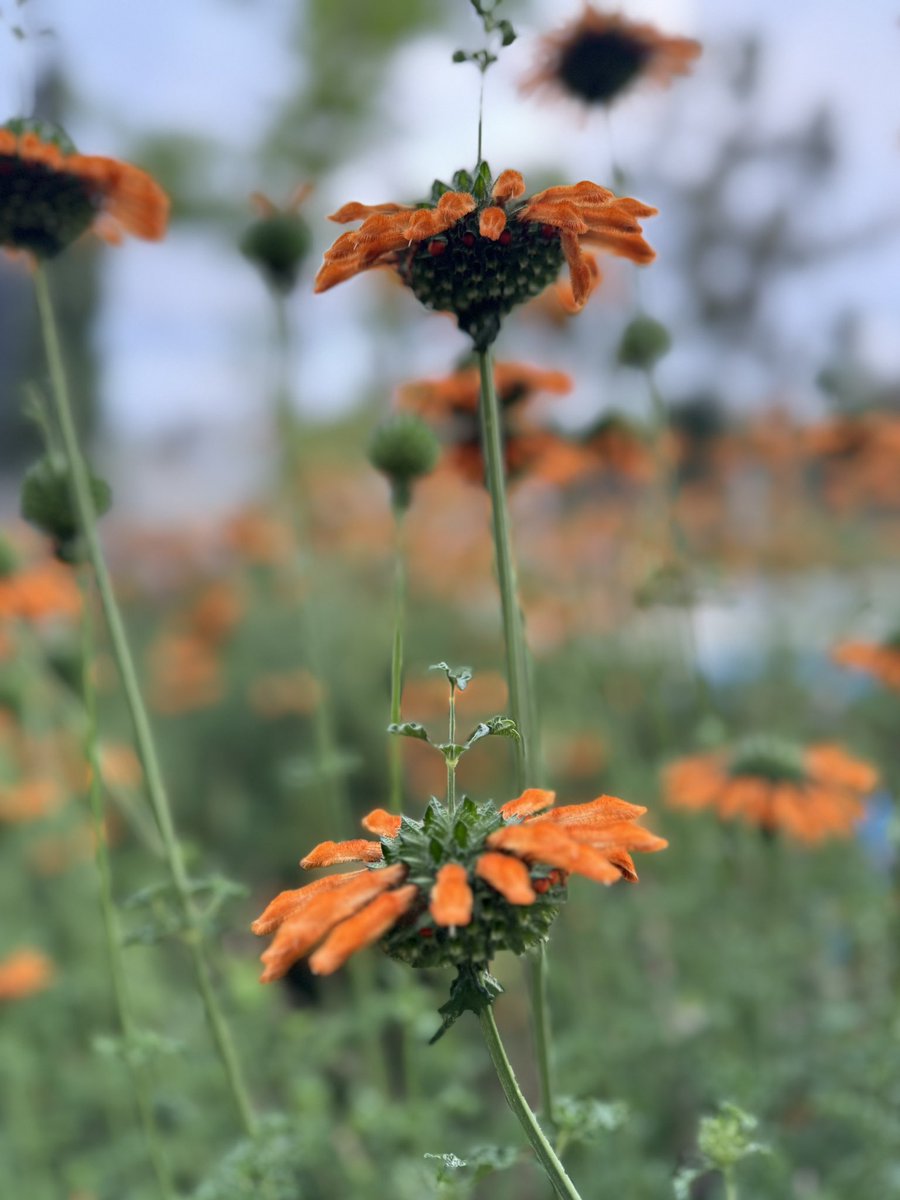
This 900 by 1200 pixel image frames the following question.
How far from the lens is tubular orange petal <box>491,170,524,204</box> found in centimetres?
88

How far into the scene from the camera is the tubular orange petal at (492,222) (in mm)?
840

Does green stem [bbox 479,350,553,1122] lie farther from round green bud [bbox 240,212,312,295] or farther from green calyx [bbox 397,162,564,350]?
round green bud [bbox 240,212,312,295]

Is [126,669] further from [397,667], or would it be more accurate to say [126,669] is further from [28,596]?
[28,596]

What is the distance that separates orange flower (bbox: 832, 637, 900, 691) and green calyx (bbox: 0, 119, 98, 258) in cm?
143

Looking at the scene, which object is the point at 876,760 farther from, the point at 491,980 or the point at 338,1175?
the point at 491,980

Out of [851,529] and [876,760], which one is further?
[851,529]

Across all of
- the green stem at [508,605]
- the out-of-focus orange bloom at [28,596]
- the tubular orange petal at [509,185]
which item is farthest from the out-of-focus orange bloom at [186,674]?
the tubular orange petal at [509,185]

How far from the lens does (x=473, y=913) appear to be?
0.71 metres

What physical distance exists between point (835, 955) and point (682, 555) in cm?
102

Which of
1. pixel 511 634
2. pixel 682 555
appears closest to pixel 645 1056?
pixel 682 555

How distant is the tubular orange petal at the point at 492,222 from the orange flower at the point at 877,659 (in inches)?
51.1

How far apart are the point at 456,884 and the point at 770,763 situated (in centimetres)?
127

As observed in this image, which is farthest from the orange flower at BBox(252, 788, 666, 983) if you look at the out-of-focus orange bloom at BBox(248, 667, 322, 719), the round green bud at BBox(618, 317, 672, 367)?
the out-of-focus orange bloom at BBox(248, 667, 322, 719)

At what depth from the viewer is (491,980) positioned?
742 mm
